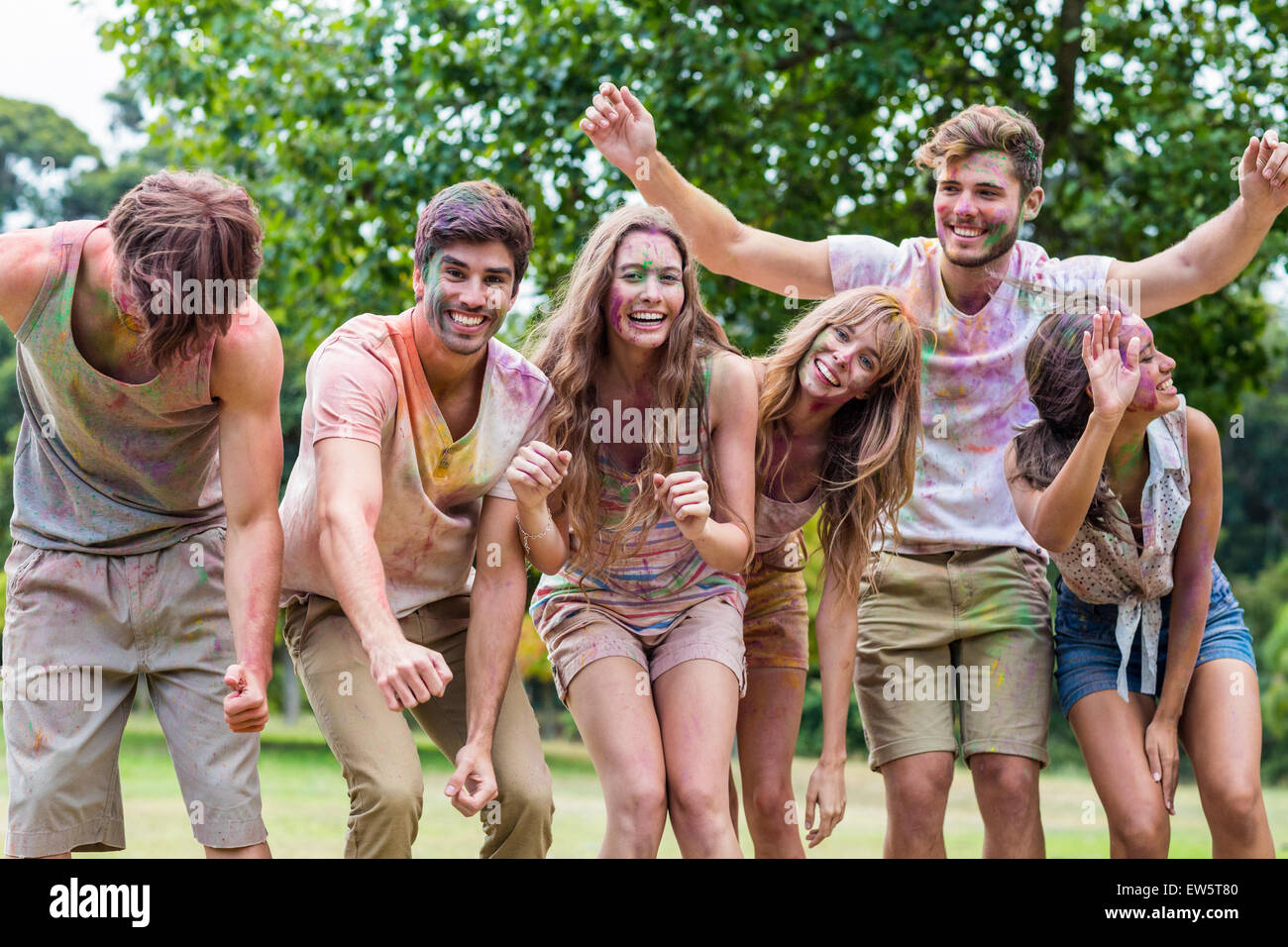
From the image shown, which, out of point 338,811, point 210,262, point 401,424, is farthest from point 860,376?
point 338,811

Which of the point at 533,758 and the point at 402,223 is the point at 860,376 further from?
the point at 402,223

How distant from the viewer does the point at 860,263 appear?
469 centimetres

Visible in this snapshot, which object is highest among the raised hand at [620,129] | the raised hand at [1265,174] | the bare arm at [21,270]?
the raised hand at [620,129]

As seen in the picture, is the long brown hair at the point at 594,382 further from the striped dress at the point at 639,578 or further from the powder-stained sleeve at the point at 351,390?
the powder-stained sleeve at the point at 351,390

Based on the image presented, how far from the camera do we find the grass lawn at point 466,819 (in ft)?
34.9

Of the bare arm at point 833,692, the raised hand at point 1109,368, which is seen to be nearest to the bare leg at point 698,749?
the bare arm at point 833,692

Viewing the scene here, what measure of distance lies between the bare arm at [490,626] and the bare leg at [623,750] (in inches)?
10.2

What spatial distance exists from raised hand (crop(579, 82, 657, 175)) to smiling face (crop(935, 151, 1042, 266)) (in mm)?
1005

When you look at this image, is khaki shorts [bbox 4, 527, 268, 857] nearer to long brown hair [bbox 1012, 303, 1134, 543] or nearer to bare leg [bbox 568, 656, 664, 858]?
bare leg [bbox 568, 656, 664, 858]

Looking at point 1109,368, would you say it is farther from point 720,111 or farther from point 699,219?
point 720,111

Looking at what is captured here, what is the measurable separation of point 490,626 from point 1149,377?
6.96 feet

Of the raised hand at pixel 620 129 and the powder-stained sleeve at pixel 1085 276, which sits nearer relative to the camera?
the raised hand at pixel 620 129

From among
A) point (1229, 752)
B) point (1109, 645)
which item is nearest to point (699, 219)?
point (1109, 645)

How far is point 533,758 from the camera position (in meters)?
3.94
